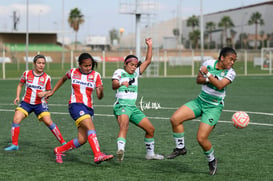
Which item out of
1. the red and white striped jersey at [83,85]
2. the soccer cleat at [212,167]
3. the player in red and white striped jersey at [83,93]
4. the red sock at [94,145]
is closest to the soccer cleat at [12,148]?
the player in red and white striped jersey at [83,93]

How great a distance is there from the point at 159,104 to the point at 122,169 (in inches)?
427

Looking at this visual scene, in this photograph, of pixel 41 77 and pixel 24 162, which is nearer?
pixel 24 162

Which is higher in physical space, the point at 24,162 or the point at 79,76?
the point at 79,76

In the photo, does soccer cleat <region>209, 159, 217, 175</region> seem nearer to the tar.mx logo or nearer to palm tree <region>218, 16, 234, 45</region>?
the tar.mx logo

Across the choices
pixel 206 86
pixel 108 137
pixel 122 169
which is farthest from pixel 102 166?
pixel 108 137

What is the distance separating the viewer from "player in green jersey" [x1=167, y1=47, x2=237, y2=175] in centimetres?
746

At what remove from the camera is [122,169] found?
7.84 m

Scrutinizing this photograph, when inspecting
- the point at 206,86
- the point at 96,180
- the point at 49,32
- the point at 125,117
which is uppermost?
the point at 49,32

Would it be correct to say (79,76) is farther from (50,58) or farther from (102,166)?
(50,58)

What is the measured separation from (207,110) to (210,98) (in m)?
0.20

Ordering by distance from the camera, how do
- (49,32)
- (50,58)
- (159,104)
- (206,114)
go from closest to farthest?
1. (206,114)
2. (159,104)
3. (50,58)
4. (49,32)

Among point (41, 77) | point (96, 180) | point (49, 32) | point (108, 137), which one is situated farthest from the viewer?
point (49, 32)

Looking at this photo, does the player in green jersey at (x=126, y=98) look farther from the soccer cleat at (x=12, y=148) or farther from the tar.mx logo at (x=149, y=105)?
the tar.mx logo at (x=149, y=105)

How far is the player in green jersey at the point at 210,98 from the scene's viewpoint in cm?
746
